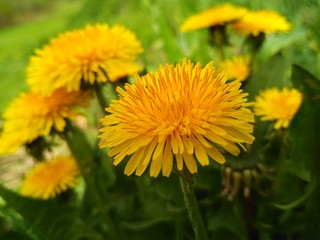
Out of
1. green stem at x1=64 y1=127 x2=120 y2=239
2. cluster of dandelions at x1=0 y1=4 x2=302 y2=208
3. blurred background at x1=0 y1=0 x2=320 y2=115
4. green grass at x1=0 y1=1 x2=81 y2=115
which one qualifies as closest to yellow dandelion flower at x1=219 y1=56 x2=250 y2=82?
cluster of dandelions at x1=0 y1=4 x2=302 y2=208

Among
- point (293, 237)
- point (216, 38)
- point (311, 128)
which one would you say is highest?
point (216, 38)


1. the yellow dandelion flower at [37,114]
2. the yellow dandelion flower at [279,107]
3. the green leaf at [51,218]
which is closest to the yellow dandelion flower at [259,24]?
the yellow dandelion flower at [279,107]

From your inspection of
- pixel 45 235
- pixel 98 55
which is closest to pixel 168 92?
pixel 98 55

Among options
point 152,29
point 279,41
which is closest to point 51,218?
point 279,41

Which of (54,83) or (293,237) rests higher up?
(54,83)

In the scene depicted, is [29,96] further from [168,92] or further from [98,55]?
[168,92]

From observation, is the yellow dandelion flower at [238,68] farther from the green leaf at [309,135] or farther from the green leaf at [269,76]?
the green leaf at [309,135]

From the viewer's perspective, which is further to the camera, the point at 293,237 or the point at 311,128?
the point at 293,237
